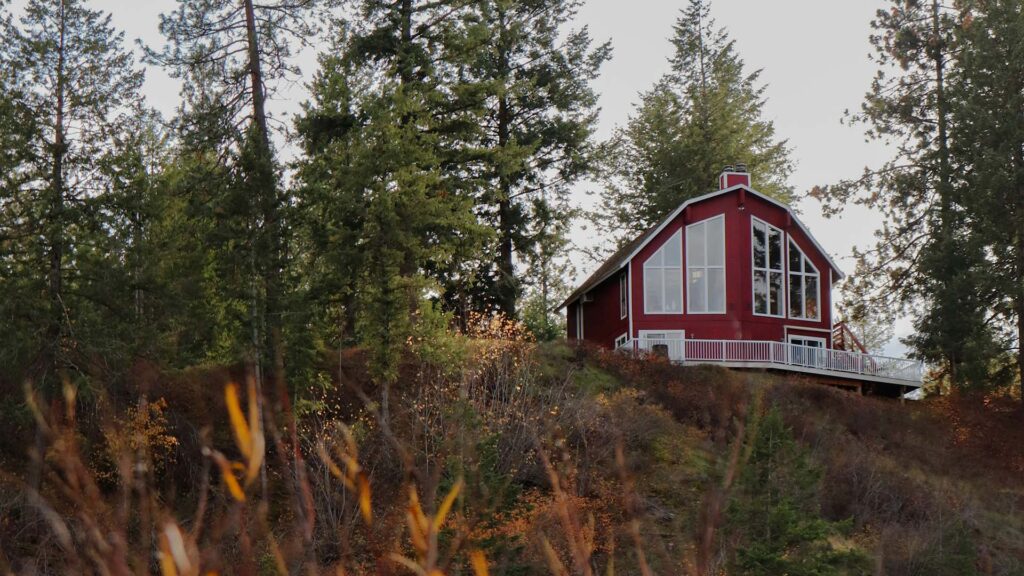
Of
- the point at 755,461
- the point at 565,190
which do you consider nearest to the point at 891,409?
the point at 565,190

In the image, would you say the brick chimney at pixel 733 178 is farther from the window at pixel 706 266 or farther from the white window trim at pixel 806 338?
the white window trim at pixel 806 338

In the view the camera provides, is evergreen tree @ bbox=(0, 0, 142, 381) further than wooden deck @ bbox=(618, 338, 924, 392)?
No

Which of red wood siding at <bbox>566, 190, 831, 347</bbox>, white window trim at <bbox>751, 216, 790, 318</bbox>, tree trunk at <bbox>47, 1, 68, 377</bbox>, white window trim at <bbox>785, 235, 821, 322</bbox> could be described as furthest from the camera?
white window trim at <bbox>785, 235, 821, 322</bbox>

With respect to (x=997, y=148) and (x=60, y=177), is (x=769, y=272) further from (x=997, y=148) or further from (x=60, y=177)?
(x=60, y=177)

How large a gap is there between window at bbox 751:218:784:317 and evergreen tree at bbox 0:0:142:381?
61.9 ft

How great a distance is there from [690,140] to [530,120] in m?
11.1

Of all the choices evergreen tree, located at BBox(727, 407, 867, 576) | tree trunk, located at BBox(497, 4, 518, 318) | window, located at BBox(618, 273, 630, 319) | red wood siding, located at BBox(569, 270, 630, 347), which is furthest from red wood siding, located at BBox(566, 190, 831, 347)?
evergreen tree, located at BBox(727, 407, 867, 576)

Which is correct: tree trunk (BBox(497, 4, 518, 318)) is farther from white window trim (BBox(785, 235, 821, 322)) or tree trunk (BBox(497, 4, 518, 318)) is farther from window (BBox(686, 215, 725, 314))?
white window trim (BBox(785, 235, 821, 322))

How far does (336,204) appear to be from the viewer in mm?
20078

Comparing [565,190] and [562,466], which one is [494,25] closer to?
[565,190]

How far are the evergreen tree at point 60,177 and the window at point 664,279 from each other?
1683 cm

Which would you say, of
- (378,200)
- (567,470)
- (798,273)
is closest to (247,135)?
(378,200)

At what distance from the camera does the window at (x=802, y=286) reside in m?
32.6

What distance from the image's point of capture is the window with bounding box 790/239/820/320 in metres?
32.6
